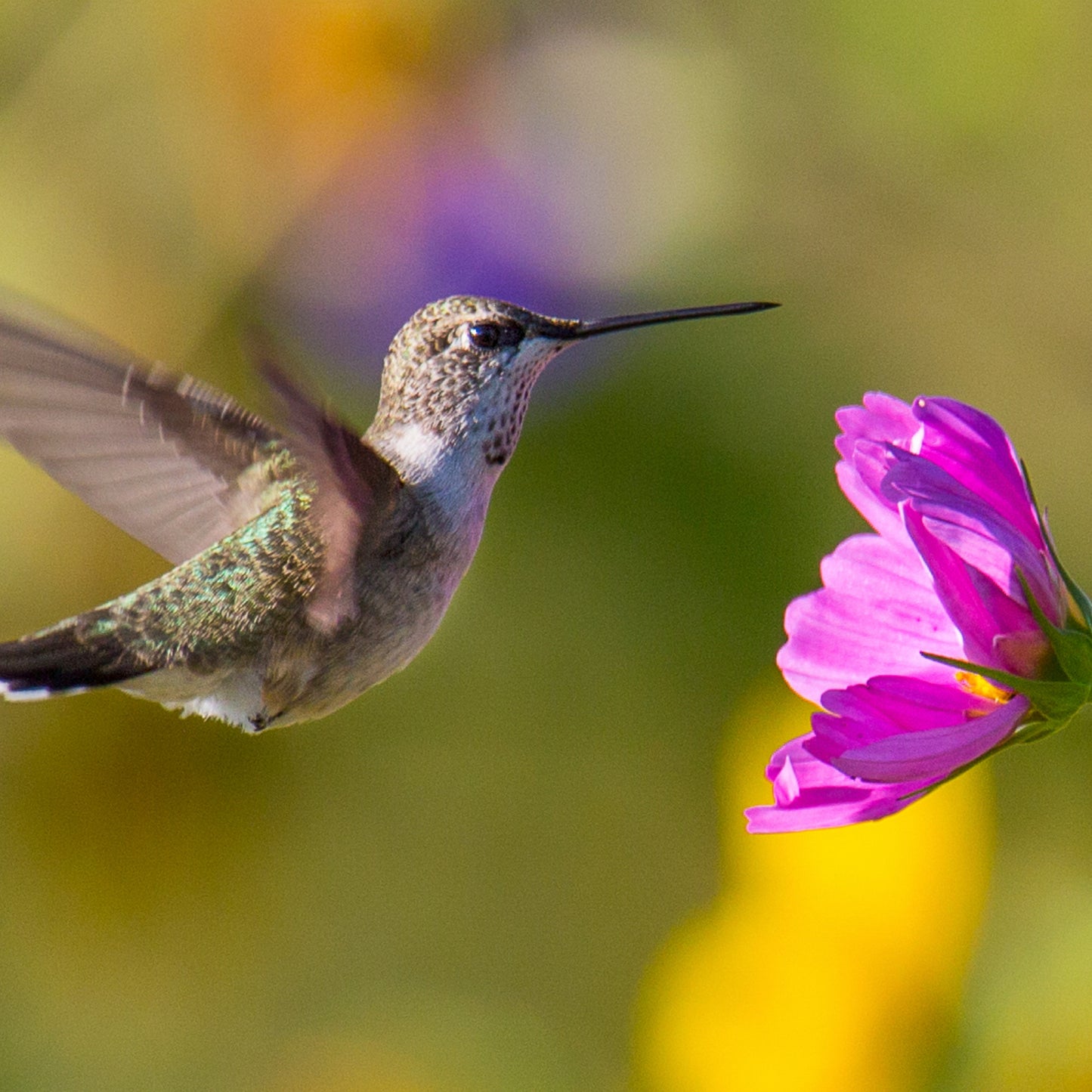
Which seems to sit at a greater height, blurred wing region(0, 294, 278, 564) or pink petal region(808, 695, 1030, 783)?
blurred wing region(0, 294, 278, 564)

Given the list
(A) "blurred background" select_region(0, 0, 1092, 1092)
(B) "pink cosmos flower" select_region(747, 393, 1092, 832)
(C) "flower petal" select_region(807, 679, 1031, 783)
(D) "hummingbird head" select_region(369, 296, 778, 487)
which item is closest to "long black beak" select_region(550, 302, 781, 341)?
(D) "hummingbird head" select_region(369, 296, 778, 487)

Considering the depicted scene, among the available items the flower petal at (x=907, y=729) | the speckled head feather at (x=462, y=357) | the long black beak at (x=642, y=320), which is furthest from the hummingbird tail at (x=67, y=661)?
the flower petal at (x=907, y=729)

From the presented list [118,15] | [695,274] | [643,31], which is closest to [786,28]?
[643,31]

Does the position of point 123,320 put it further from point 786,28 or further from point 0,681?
point 0,681

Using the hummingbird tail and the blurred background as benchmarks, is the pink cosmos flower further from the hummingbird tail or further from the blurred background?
the blurred background

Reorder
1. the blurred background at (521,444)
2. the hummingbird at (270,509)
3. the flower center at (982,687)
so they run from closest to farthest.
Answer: the flower center at (982,687)
the hummingbird at (270,509)
the blurred background at (521,444)

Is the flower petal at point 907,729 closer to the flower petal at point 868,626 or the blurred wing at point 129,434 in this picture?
the flower petal at point 868,626
